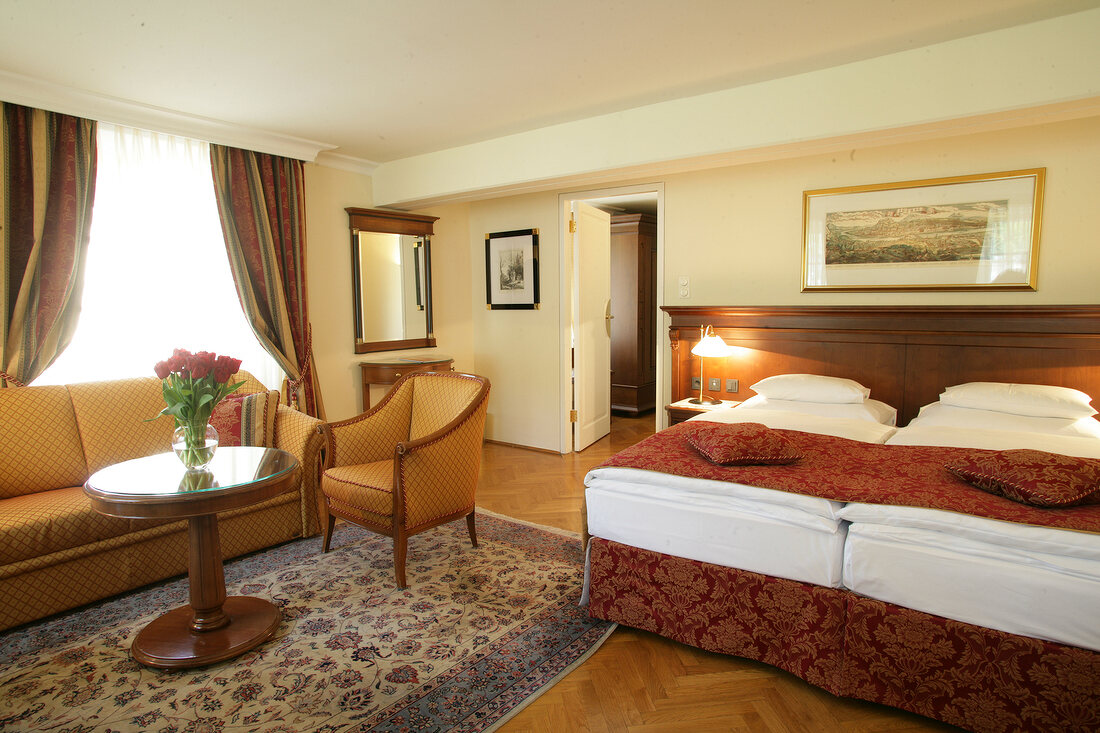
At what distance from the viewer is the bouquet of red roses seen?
2355 millimetres

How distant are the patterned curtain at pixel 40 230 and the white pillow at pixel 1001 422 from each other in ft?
14.7

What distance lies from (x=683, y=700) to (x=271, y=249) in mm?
3596

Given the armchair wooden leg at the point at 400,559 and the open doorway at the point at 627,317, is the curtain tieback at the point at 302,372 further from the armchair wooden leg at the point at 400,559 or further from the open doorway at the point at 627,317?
the open doorway at the point at 627,317

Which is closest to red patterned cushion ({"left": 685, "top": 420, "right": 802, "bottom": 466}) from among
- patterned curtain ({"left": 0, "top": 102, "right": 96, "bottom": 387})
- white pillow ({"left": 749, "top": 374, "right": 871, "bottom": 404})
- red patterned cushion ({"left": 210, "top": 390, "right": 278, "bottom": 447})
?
white pillow ({"left": 749, "top": 374, "right": 871, "bottom": 404})

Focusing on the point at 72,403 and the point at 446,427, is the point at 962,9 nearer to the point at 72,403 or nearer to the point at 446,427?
the point at 446,427

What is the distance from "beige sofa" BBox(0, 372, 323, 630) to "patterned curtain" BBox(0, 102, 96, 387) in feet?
0.86

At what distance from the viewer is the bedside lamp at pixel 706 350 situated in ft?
13.1

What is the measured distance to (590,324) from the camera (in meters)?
5.41

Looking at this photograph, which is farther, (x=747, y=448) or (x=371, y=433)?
(x=371, y=433)

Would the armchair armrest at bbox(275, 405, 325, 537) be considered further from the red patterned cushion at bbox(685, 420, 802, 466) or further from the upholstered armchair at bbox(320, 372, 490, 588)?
the red patterned cushion at bbox(685, 420, 802, 466)

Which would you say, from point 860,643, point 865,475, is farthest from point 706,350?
point 860,643

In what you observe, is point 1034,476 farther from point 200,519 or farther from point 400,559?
point 200,519

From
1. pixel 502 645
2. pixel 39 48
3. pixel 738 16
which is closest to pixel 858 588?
pixel 502 645

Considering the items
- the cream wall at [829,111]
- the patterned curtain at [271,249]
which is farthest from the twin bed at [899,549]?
the patterned curtain at [271,249]
